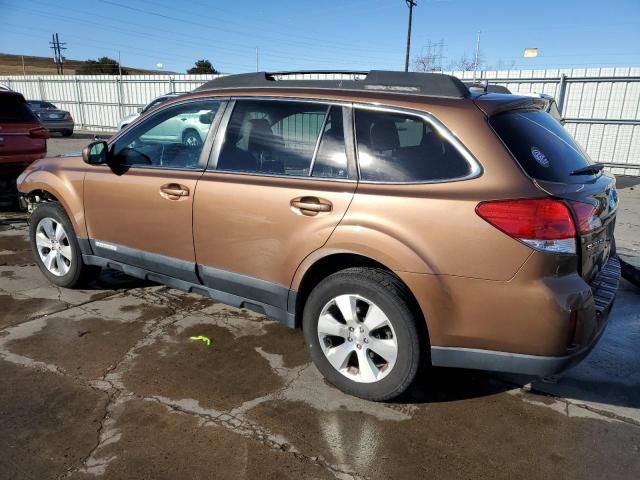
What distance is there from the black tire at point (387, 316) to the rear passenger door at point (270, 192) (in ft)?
0.86

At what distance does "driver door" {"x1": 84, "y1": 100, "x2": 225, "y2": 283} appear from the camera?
11.6ft

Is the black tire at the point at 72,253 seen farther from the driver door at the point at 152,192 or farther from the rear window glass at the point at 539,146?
the rear window glass at the point at 539,146

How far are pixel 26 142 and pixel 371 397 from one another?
7.16m

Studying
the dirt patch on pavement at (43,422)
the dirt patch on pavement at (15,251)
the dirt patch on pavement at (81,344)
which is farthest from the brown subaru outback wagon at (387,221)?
the dirt patch on pavement at (15,251)

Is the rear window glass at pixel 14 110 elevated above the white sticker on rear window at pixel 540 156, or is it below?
above

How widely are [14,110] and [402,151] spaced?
722 centimetres

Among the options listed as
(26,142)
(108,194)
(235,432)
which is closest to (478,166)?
(235,432)

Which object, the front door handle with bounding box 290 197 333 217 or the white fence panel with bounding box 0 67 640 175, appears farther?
the white fence panel with bounding box 0 67 640 175

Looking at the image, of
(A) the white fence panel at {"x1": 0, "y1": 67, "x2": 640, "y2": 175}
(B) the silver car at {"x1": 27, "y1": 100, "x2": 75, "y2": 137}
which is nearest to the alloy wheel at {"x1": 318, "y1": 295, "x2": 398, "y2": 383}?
(A) the white fence panel at {"x1": 0, "y1": 67, "x2": 640, "y2": 175}

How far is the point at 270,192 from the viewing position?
10.1ft

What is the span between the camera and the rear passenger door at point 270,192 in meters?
2.89

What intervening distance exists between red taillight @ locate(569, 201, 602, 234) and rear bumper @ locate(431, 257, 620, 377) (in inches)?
13.8

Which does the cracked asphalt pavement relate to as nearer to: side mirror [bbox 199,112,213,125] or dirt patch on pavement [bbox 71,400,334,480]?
dirt patch on pavement [bbox 71,400,334,480]

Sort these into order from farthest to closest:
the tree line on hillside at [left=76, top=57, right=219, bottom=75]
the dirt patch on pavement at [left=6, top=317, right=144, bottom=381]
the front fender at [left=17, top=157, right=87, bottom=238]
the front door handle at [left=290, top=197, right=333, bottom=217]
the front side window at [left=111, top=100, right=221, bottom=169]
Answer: the tree line on hillside at [left=76, top=57, right=219, bottom=75], the front fender at [left=17, top=157, right=87, bottom=238], the front side window at [left=111, top=100, right=221, bottom=169], the dirt patch on pavement at [left=6, top=317, right=144, bottom=381], the front door handle at [left=290, top=197, right=333, bottom=217]
